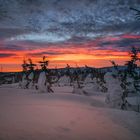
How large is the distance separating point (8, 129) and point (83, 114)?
5134 mm

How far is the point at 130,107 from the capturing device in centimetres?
2067

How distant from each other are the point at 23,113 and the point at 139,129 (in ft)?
19.4

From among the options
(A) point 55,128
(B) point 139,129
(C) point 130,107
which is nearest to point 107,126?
(B) point 139,129

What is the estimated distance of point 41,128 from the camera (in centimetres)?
979

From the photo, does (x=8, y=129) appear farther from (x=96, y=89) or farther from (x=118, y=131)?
(x=96, y=89)

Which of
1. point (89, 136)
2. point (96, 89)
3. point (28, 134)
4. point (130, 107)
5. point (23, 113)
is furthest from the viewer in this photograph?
point (96, 89)

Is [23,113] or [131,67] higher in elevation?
[131,67]

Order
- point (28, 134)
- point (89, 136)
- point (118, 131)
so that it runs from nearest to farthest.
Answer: point (28, 134)
point (89, 136)
point (118, 131)

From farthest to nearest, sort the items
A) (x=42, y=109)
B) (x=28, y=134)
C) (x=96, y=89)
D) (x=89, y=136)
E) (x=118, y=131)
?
1. (x=96, y=89)
2. (x=42, y=109)
3. (x=118, y=131)
4. (x=89, y=136)
5. (x=28, y=134)

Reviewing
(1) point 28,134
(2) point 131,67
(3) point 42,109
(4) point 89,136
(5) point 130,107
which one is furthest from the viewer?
(2) point 131,67

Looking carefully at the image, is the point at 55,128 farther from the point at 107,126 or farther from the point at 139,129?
the point at 139,129

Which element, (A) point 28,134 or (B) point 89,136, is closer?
(A) point 28,134

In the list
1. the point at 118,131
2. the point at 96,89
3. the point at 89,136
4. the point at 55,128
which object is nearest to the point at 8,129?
the point at 55,128

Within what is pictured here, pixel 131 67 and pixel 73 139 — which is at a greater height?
pixel 131 67
